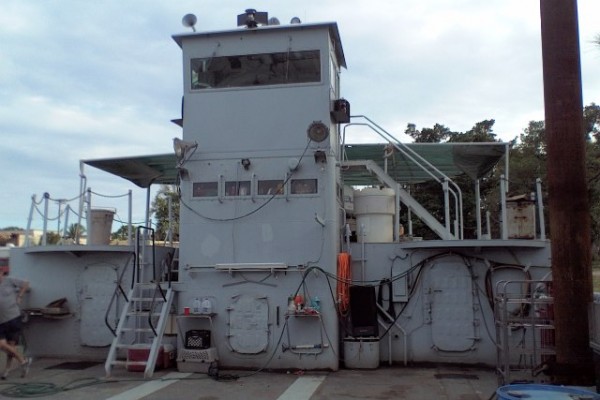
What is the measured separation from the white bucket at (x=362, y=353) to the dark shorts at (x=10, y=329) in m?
5.47

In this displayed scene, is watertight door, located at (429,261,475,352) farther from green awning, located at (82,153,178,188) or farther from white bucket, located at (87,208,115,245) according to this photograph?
white bucket, located at (87,208,115,245)

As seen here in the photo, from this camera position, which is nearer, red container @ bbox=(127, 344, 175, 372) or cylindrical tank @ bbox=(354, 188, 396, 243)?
red container @ bbox=(127, 344, 175, 372)

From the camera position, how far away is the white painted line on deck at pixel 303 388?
802 cm

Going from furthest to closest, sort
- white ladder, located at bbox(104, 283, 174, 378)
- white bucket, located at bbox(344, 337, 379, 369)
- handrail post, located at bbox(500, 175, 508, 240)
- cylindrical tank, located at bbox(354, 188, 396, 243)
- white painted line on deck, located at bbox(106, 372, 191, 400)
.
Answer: cylindrical tank, located at bbox(354, 188, 396, 243), handrail post, located at bbox(500, 175, 508, 240), white bucket, located at bbox(344, 337, 379, 369), white ladder, located at bbox(104, 283, 174, 378), white painted line on deck, located at bbox(106, 372, 191, 400)

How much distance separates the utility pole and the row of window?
4398 millimetres

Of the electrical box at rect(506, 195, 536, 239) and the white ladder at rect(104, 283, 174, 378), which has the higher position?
the electrical box at rect(506, 195, 536, 239)

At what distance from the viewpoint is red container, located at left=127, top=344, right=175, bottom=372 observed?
974 cm

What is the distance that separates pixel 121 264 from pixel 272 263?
11.1ft

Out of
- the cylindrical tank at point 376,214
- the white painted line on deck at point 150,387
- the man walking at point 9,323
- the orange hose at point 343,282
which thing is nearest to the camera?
the white painted line on deck at point 150,387

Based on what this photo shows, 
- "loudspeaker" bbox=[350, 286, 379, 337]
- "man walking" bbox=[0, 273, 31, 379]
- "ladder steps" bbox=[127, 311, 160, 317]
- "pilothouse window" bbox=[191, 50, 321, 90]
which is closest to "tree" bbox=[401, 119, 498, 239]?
"loudspeaker" bbox=[350, 286, 379, 337]

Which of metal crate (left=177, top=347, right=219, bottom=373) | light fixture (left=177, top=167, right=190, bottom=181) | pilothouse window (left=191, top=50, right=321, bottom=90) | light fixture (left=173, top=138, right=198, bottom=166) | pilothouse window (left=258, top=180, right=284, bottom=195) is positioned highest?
pilothouse window (left=191, top=50, right=321, bottom=90)

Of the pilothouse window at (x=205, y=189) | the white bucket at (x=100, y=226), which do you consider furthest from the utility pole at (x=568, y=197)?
the white bucket at (x=100, y=226)

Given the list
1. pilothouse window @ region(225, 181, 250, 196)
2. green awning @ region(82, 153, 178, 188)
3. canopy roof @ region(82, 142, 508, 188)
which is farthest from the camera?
green awning @ region(82, 153, 178, 188)

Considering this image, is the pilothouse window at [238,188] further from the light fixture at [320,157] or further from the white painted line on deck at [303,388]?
the white painted line on deck at [303,388]
